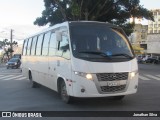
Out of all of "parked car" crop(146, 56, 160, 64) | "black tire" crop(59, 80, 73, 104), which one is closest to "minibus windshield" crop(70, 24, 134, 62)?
"black tire" crop(59, 80, 73, 104)

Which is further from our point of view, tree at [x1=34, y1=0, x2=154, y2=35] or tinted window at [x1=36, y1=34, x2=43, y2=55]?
tree at [x1=34, y1=0, x2=154, y2=35]

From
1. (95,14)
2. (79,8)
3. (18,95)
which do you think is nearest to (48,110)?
(18,95)

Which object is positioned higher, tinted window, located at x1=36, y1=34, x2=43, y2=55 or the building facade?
the building facade

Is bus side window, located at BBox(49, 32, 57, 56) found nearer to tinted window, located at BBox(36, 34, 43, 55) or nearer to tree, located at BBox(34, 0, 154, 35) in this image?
tinted window, located at BBox(36, 34, 43, 55)

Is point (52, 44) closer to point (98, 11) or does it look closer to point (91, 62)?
point (91, 62)

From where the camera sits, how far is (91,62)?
9.78 m

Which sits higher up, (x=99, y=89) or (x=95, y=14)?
(x=95, y=14)

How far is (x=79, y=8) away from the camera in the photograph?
37.8 meters

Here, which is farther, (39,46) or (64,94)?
(39,46)

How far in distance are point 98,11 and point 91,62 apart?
3186 centimetres

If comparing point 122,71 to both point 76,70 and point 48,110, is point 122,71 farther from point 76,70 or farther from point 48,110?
point 48,110

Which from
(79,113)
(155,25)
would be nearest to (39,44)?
(79,113)

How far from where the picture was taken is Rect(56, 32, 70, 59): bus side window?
10.5m

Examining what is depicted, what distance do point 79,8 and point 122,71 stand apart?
2852 cm
